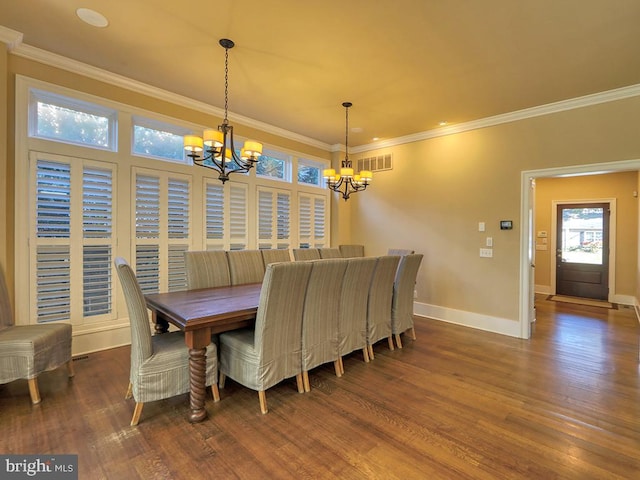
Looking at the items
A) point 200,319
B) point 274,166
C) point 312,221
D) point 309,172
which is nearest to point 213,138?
point 200,319

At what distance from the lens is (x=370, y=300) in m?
3.21

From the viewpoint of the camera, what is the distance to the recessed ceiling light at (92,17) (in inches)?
93.5

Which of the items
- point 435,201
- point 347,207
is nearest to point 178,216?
point 347,207

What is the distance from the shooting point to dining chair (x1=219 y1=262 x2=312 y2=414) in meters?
2.21

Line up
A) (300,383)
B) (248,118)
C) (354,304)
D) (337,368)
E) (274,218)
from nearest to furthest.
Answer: (300,383) → (337,368) → (354,304) → (248,118) → (274,218)

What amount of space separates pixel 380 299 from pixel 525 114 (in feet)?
10.3

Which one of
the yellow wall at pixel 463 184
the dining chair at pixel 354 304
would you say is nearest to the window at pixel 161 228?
the yellow wall at pixel 463 184

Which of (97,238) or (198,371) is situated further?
(97,238)

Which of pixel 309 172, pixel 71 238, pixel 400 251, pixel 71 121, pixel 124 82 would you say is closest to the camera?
pixel 71 238

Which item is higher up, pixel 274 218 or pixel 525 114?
pixel 525 114

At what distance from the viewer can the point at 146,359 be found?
2.08 meters

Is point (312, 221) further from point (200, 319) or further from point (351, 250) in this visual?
point (200, 319)

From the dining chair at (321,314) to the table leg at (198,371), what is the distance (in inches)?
30.4

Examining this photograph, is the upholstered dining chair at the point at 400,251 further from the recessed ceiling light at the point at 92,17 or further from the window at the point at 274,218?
the recessed ceiling light at the point at 92,17
